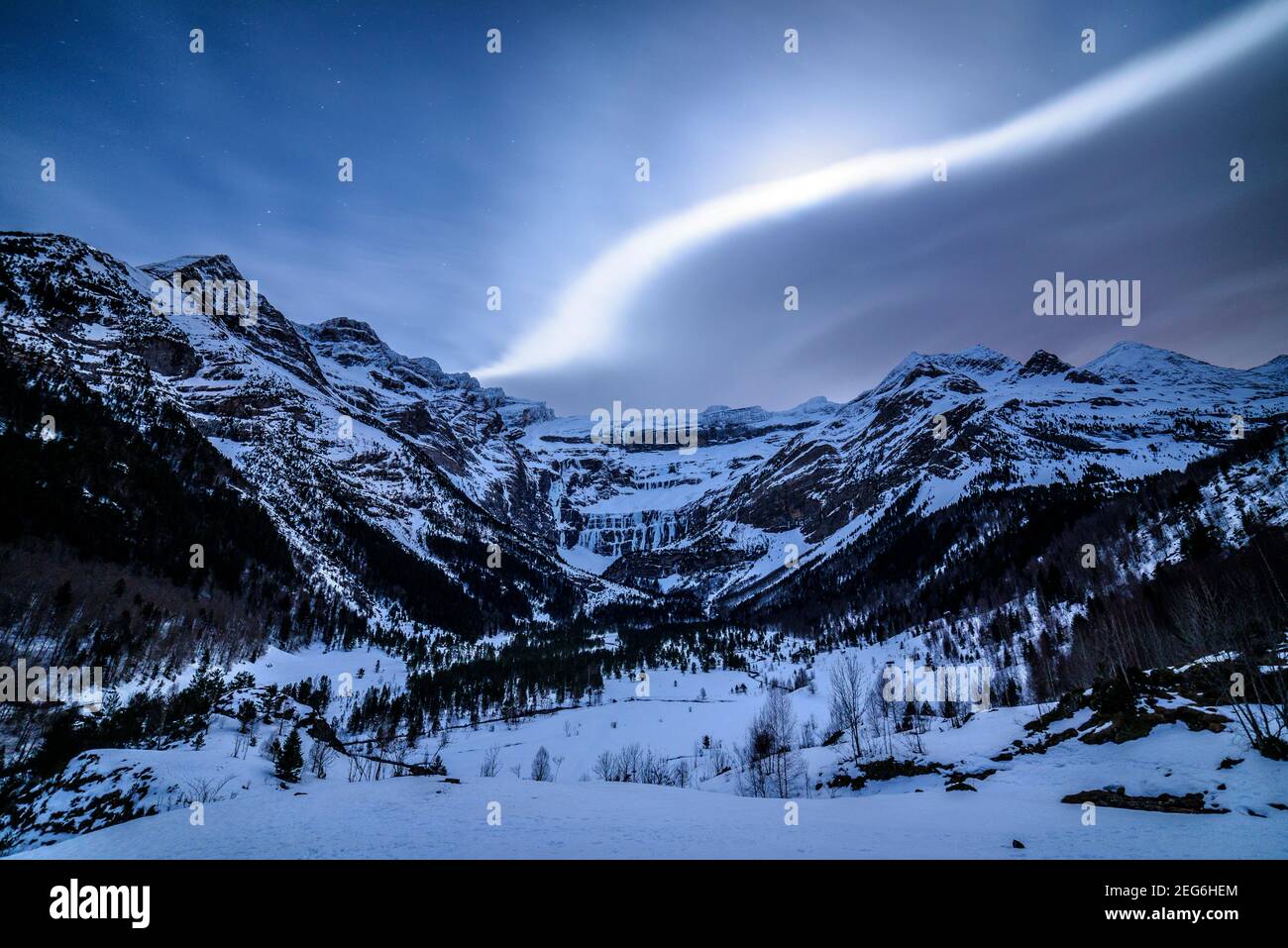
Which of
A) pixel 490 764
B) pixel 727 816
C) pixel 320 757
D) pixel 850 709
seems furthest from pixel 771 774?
pixel 320 757

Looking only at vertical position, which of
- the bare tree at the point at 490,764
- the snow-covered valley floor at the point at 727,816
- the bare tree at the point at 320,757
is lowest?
the bare tree at the point at 490,764

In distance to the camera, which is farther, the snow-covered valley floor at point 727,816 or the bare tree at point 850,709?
the bare tree at point 850,709

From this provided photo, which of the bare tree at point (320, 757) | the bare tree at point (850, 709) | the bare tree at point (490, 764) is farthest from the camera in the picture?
the bare tree at point (490, 764)

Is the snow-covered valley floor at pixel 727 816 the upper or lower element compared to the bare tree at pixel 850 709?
upper

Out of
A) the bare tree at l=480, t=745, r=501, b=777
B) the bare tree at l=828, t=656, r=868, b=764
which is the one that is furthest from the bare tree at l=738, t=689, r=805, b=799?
the bare tree at l=480, t=745, r=501, b=777

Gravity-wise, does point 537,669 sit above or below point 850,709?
below

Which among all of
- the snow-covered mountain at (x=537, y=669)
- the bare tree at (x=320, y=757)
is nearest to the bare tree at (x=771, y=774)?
the snow-covered mountain at (x=537, y=669)

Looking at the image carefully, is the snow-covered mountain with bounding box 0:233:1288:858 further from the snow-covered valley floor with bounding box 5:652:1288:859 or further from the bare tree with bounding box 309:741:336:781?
the bare tree with bounding box 309:741:336:781

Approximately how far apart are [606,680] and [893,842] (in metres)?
147

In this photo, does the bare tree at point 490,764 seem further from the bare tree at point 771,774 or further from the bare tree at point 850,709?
the bare tree at point 850,709

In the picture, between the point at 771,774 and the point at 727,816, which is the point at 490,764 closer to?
the point at 771,774
